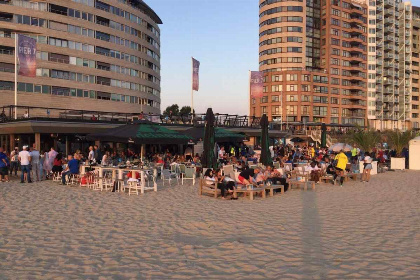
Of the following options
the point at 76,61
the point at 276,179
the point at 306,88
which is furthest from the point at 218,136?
the point at 306,88

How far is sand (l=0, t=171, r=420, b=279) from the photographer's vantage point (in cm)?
594

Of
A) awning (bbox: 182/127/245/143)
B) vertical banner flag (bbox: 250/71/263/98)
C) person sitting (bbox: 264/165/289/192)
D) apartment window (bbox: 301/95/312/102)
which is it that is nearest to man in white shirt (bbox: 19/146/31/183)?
awning (bbox: 182/127/245/143)

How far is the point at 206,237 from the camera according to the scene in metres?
7.95

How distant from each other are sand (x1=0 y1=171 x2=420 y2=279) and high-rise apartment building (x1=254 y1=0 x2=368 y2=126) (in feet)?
258

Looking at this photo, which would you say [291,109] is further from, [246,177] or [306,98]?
[246,177]

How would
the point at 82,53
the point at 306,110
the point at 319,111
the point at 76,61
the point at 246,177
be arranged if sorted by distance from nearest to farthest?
the point at 246,177 → the point at 76,61 → the point at 82,53 → the point at 306,110 → the point at 319,111

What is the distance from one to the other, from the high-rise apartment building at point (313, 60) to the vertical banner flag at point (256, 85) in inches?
1877

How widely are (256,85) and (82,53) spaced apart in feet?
88.0

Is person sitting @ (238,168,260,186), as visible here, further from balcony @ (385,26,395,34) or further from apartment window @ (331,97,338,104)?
balcony @ (385,26,395,34)

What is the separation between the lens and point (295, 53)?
9244 centimetres

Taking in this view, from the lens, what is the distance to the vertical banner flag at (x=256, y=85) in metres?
40.9

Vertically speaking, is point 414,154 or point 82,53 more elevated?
point 82,53

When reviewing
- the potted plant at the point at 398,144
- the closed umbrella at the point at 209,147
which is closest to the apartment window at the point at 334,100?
the potted plant at the point at 398,144

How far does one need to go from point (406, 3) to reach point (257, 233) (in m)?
124
